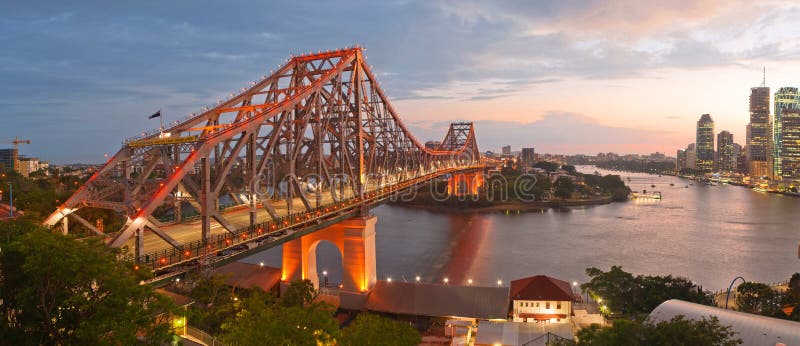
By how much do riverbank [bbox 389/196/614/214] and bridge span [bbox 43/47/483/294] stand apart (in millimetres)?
35799

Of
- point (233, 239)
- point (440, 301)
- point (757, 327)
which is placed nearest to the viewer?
point (757, 327)

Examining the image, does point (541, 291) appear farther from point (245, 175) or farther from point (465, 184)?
point (465, 184)

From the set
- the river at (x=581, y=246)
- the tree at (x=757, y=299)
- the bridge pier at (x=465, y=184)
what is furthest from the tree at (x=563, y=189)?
the tree at (x=757, y=299)

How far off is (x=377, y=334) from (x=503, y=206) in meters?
60.3

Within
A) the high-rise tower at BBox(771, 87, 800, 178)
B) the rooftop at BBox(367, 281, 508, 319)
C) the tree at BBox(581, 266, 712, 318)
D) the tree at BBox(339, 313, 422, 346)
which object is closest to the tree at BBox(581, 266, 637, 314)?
the tree at BBox(581, 266, 712, 318)

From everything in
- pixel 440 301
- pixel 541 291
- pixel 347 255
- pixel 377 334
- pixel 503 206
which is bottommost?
pixel 440 301

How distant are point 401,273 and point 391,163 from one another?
10578 mm

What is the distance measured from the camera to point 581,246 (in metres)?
39.4

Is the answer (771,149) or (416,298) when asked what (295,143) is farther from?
(771,149)

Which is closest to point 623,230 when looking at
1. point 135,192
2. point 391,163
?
point 391,163

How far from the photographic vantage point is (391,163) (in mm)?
39094

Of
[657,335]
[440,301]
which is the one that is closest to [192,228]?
[440,301]

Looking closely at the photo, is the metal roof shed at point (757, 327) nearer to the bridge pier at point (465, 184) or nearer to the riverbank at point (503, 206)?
Answer: the riverbank at point (503, 206)

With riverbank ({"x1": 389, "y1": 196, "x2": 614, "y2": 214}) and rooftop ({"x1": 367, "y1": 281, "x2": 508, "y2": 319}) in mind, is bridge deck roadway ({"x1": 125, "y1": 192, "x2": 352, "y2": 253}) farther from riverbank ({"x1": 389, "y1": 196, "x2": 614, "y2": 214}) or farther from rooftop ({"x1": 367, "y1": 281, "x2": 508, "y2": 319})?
riverbank ({"x1": 389, "y1": 196, "x2": 614, "y2": 214})
